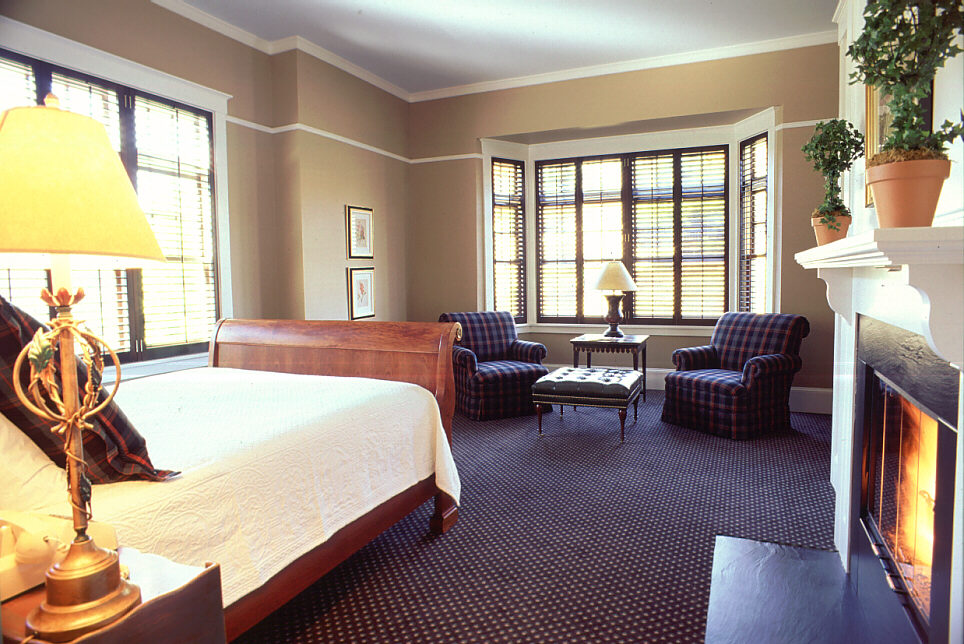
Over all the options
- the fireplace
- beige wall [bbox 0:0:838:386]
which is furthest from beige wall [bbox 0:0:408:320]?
the fireplace

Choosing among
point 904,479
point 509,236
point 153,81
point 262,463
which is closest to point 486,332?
point 509,236

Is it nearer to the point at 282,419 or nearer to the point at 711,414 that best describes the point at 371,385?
the point at 282,419

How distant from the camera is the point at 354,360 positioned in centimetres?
298

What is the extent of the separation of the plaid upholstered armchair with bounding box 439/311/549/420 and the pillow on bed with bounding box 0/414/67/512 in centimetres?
362

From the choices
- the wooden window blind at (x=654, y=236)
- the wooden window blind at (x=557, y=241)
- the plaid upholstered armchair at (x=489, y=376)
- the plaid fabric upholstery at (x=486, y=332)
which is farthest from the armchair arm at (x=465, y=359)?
the wooden window blind at (x=654, y=236)

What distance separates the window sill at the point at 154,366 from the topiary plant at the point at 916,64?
3910 mm

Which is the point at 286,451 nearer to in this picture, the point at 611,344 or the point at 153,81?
the point at 153,81

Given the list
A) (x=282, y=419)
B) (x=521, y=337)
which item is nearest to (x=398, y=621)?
(x=282, y=419)

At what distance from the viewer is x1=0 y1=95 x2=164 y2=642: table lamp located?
952 millimetres

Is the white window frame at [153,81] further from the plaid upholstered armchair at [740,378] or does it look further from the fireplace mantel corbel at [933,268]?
the fireplace mantel corbel at [933,268]

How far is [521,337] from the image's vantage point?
Result: 6.71 meters

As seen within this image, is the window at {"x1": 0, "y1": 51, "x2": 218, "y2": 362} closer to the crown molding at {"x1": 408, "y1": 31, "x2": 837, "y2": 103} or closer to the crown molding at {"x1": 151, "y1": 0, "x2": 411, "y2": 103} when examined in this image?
the crown molding at {"x1": 151, "y1": 0, "x2": 411, "y2": 103}

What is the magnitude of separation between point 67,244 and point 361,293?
4686mm

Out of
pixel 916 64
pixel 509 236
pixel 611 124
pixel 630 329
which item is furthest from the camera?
pixel 509 236
